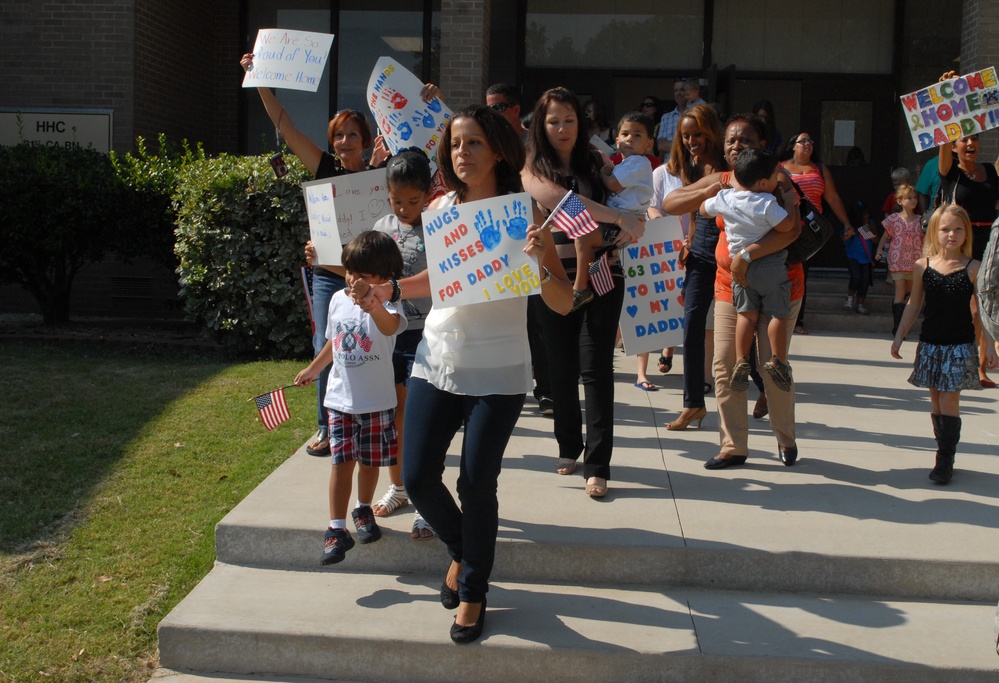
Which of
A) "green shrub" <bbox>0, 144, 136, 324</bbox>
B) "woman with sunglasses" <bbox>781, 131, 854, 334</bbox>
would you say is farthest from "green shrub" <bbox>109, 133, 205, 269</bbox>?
"woman with sunglasses" <bbox>781, 131, 854, 334</bbox>

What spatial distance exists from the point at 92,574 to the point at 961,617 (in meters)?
3.70

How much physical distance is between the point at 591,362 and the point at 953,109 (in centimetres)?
343

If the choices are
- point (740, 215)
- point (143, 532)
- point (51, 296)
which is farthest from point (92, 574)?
point (51, 296)

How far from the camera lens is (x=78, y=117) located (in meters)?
11.4

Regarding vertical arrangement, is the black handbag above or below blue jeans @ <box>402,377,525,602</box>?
above

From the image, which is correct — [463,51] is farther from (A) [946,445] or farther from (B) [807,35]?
(A) [946,445]

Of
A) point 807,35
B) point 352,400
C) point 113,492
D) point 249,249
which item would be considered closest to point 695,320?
point 352,400

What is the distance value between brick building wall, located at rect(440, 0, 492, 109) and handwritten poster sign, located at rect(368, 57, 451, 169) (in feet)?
18.2

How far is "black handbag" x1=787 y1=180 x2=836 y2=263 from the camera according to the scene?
5.37 metres

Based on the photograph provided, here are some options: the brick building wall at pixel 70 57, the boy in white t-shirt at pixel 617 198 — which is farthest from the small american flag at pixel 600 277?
the brick building wall at pixel 70 57

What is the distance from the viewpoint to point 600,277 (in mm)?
4883

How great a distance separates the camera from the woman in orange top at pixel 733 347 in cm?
543

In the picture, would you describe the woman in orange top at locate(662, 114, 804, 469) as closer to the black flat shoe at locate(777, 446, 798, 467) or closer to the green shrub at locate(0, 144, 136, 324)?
the black flat shoe at locate(777, 446, 798, 467)

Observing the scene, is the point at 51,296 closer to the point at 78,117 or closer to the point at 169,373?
the point at 78,117
